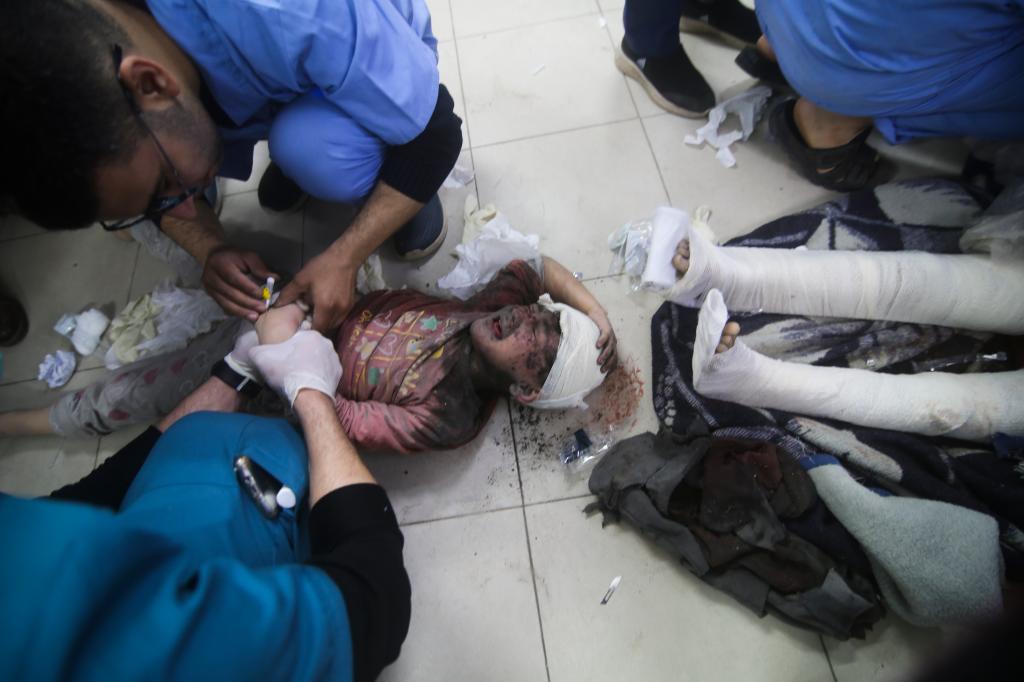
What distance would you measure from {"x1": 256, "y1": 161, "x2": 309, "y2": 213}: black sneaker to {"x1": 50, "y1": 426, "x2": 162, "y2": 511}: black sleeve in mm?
815

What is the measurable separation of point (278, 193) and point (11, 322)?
795 mm

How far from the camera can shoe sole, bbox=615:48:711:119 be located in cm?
155

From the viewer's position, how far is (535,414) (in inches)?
48.8

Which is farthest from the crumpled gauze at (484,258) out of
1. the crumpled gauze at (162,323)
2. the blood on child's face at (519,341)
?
the crumpled gauze at (162,323)

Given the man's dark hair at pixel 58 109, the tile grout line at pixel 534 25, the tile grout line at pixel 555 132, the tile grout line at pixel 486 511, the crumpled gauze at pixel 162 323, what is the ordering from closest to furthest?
the man's dark hair at pixel 58 109 → the tile grout line at pixel 486 511 → the crumpled gauze at pixel 162 323 → the tile grout line at pixel 555 132 → the tile grout line at pixel 534 25

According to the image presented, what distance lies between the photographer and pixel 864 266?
1.12 m

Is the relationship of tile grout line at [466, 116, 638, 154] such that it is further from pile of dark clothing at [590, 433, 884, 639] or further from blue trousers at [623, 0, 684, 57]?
pile of dark clothing at [590, 433, 884, 639]

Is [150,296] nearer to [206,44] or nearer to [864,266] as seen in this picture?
[206,44]

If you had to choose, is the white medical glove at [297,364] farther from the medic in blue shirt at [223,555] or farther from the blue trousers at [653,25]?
the blue trousers at [653,25]

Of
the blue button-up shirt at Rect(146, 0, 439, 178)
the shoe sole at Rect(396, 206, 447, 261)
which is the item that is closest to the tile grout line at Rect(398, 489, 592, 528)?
the shoe sole at Rect(396, 206, 447, 261)

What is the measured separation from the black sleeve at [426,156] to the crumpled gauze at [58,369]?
103cm

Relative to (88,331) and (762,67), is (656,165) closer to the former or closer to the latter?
(762,67)

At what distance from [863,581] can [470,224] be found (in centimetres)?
119

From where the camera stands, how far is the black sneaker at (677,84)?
154cm
